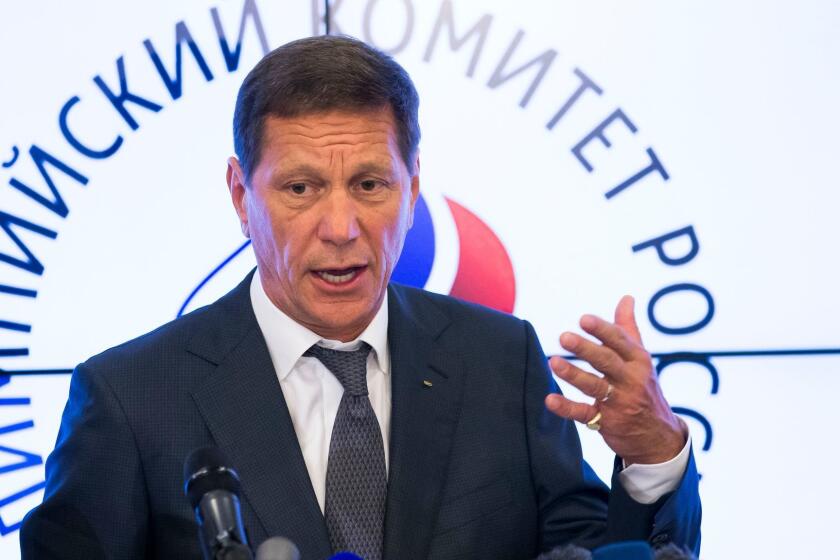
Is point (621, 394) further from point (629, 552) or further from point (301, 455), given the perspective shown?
point (301, 455)

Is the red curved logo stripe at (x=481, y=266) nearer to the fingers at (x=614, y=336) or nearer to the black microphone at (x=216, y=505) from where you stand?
the fingers at (x=614, y=336)

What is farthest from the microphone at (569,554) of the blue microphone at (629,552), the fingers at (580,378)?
the fingers at (580,378)

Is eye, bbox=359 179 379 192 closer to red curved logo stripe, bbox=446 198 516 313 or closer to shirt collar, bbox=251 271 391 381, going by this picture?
shirt collar, bbox=251 271 391 381

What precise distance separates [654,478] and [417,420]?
0.46 m

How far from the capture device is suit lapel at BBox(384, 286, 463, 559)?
1.96 metres

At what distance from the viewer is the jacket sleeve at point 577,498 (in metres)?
1.86

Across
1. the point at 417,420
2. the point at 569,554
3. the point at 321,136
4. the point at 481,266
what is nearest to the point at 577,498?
the point at 417,420

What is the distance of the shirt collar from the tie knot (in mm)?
15

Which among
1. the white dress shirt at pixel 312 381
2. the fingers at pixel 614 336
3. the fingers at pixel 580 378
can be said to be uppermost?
the white dress shirt at pixel 312 381

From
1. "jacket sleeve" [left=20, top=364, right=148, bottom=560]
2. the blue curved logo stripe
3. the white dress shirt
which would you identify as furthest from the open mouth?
the blue curved logo stripe

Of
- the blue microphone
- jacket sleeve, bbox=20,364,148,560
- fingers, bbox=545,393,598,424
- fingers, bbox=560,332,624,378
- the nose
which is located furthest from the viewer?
the nose

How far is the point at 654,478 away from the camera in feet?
6.07

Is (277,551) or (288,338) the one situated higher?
(288,338)

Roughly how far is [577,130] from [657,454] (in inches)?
50.4
